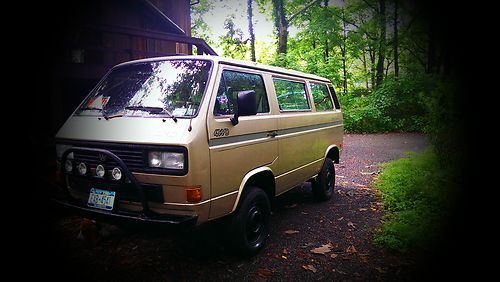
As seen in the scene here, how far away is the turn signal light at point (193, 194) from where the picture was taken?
268cm

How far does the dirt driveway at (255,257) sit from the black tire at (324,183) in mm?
437

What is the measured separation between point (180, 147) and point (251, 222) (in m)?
1.46

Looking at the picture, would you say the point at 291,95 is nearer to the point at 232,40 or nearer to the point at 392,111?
the point at 392,111

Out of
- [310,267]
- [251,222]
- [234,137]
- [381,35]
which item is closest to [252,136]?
[234,137]

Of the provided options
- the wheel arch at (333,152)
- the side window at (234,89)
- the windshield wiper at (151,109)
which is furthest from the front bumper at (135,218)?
the wheel arch at (333,152)

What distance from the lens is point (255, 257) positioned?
3.59 metres

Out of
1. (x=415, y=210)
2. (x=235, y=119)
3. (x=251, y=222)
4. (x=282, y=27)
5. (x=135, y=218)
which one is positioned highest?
(x=282, y=27)

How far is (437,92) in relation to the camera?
18.1ft

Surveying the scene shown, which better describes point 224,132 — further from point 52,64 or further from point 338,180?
point 338,180

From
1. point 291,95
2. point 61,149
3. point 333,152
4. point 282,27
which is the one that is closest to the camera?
point 61,149

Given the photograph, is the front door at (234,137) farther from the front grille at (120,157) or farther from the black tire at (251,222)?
the front grille at (120,157)

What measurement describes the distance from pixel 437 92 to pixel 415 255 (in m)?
3.29

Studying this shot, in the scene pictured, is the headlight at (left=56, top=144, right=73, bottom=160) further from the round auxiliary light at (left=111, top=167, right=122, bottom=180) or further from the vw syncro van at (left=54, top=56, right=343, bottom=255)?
the round auxiliary light at (left=111, top=167, right=122, bottom=180)

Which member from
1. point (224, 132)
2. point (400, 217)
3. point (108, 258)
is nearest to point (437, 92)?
point (400, 217)
